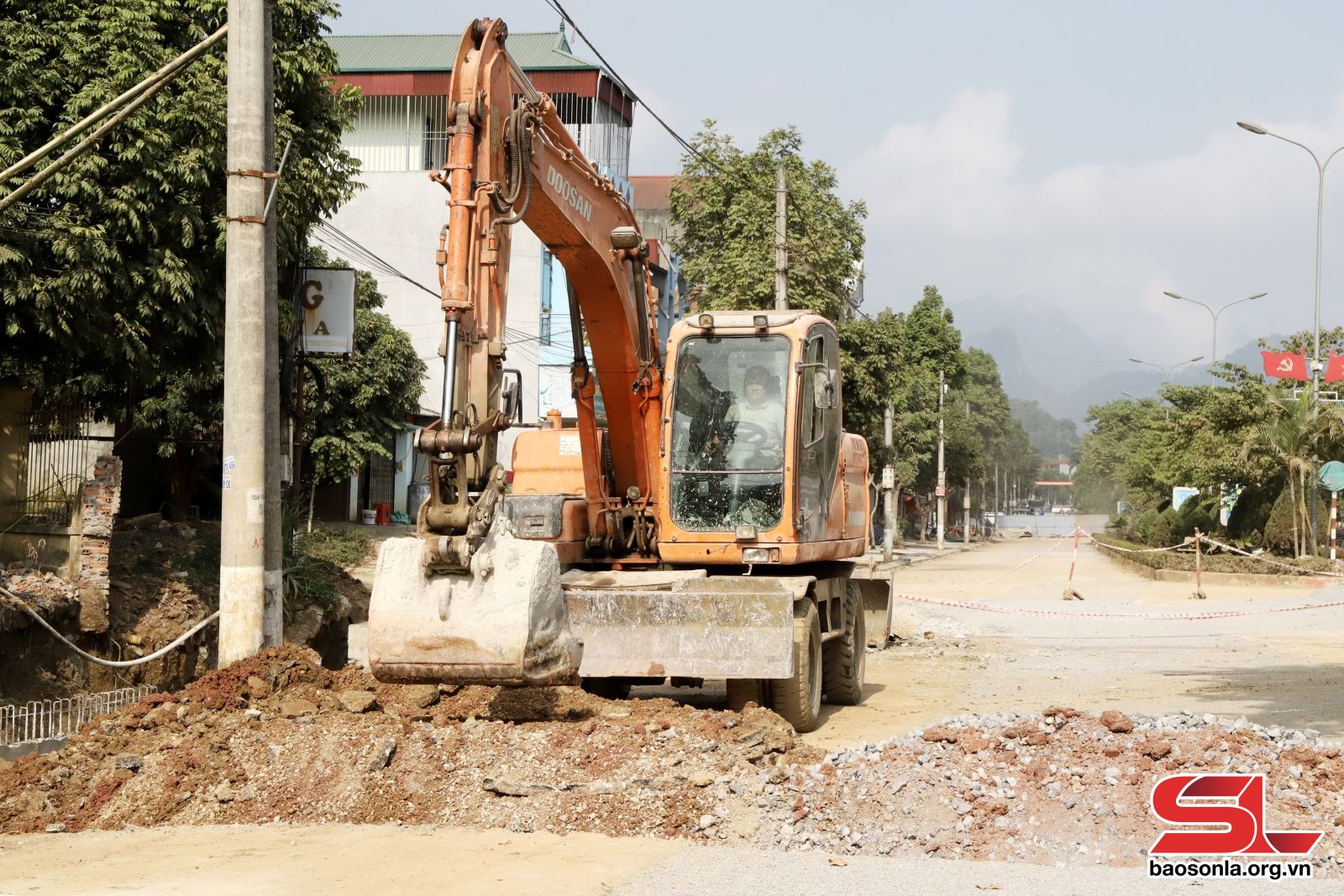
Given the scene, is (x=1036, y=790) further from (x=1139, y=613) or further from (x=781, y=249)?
(x=1139, y=613)

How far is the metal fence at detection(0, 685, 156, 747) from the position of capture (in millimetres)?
10672

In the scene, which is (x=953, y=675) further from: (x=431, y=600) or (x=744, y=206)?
(x=744, y=206)

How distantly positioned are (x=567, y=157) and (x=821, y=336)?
114 inches

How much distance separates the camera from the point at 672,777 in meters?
8.64

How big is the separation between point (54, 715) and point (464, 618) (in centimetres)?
547

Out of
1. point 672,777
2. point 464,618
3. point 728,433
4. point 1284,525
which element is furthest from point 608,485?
point 1284,525

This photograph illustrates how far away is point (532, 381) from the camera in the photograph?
143ft

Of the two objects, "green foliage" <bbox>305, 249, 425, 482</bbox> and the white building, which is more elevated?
the white building

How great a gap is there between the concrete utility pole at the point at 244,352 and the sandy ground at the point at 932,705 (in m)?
2.51

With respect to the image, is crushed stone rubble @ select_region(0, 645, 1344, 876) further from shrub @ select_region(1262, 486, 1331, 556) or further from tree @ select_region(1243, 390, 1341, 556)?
shrub @ select_region(1262, 486, 1331, 556)

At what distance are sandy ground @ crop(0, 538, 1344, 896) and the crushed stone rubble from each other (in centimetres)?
25

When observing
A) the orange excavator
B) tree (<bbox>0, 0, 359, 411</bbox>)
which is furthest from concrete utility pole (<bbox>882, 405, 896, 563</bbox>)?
the orange excavator

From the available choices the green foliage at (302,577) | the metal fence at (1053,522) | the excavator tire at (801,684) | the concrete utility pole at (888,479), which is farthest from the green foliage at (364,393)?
the metal fence at (1053,522)

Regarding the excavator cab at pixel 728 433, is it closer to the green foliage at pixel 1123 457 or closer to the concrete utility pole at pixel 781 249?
the concrete utility pole at pixel 781 249
